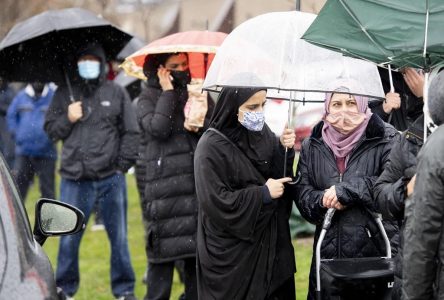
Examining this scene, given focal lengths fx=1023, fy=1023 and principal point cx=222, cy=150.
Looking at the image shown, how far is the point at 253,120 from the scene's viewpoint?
20.6ft

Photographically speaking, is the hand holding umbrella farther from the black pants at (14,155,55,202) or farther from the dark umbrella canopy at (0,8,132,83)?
the black pants at (14,155,55,202)

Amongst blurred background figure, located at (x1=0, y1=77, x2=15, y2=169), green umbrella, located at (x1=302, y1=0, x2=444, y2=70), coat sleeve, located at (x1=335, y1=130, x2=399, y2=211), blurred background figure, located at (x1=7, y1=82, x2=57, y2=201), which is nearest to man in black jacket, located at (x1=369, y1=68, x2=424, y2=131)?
coat sleeve, located at (x1=335, y1=130, x2=399, y2=211)

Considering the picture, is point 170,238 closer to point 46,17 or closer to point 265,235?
point 265,235

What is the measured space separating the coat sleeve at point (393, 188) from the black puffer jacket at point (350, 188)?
23.7 inches

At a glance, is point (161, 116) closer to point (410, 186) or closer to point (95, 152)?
point (95, 152)

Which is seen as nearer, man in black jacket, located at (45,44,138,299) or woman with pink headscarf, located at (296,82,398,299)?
woman with pink headscarf, located at (296,82,398,299)

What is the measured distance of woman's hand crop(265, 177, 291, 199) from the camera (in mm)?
6246

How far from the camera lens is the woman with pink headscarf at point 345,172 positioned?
6.01 m

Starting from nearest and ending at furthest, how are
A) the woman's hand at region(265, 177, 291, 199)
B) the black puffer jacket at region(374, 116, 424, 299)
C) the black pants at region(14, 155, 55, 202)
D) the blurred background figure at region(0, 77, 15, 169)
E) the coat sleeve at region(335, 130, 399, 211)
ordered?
the black puffer jacket at region(374, 116, 424, 299) < the coat sleeve at region(335, 130, 399, 211) < the woman's hand at region(265, 177, 291, 199) < the black pants at region(14, 155, 55, 202) < the blurred background figure at region(0, 77, 15, 169)

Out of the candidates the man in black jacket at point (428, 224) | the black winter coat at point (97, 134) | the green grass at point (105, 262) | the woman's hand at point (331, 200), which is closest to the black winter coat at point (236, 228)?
the woman's hand at point (331, 200)

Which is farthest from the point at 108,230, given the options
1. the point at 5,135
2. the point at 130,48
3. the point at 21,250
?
the point at 5,135

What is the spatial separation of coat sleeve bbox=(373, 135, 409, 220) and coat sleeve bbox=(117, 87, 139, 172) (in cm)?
434

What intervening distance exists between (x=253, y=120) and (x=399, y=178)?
1.31 m

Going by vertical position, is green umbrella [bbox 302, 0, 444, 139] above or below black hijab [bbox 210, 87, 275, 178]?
above
